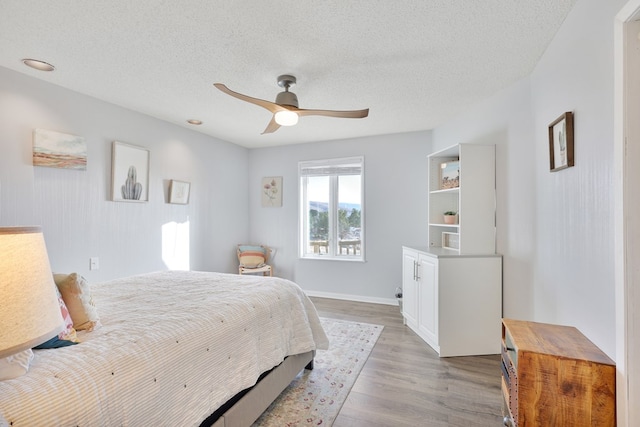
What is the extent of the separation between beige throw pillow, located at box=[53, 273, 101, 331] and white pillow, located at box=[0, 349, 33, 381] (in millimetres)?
346

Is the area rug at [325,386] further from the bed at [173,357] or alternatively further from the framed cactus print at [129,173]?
the framed cactus print at [129,173]

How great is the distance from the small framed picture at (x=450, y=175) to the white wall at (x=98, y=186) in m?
3.23

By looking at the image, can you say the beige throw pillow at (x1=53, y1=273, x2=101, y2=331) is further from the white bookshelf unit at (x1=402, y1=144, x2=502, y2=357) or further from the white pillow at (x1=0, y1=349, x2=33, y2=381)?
the white bookshelf unit at (x1=402, y1=144, x2=502, y2=357)

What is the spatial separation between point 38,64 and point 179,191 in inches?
73.0

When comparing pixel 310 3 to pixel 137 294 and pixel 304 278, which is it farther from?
pixel 304 278

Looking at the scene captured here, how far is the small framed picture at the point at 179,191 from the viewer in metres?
3.84

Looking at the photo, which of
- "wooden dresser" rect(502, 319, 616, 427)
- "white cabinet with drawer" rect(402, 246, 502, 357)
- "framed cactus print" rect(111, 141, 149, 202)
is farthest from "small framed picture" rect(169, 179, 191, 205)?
"wooden dresser" rect(502, 319, 616, 427)

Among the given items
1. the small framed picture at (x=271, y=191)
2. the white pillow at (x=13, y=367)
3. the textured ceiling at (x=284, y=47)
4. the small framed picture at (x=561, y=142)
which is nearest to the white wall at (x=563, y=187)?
the small framed picture at (x=561, y=142)

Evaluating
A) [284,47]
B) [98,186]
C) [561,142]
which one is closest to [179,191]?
[98,186]

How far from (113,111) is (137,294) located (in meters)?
2.17

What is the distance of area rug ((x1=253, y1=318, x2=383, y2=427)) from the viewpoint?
1935 millimetres

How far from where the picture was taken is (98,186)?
304cm

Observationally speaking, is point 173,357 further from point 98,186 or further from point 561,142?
point 98,186

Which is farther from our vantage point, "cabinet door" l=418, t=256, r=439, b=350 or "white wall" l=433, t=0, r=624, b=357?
"cabinet door" l=418, t=256, r=439, b=350
